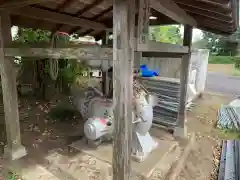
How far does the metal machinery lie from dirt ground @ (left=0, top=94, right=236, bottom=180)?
29.8 inches

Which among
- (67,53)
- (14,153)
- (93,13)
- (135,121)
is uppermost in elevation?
(93,13)

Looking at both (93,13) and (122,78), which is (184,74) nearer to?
(93,13)

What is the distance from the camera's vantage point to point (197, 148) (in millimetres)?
4031

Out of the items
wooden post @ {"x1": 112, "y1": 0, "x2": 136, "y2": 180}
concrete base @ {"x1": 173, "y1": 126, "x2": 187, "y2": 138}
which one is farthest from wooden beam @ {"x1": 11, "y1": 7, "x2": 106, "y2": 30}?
concrete base @ {"x1": 173, "y1": 126, "x2": 187, "y2": 138}

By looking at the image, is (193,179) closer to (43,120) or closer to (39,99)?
(43,120)

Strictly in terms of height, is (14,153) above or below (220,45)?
below

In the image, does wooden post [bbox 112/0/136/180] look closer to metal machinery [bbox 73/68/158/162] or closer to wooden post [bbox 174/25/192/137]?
metal machinery [bbox 73/68/158/162]

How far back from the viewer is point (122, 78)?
1.79 m

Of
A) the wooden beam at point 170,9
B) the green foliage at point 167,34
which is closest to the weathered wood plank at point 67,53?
the wooden beam at point 170,9

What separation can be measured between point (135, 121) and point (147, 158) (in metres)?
0.73

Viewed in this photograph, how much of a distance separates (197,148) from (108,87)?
2302 millimetres

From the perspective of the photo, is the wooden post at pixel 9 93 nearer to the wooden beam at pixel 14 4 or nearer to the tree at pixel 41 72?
the wooden beam at pixel 14 4

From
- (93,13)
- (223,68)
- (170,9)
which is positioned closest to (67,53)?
(170,9)

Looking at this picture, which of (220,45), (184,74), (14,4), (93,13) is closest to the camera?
(14,4)
